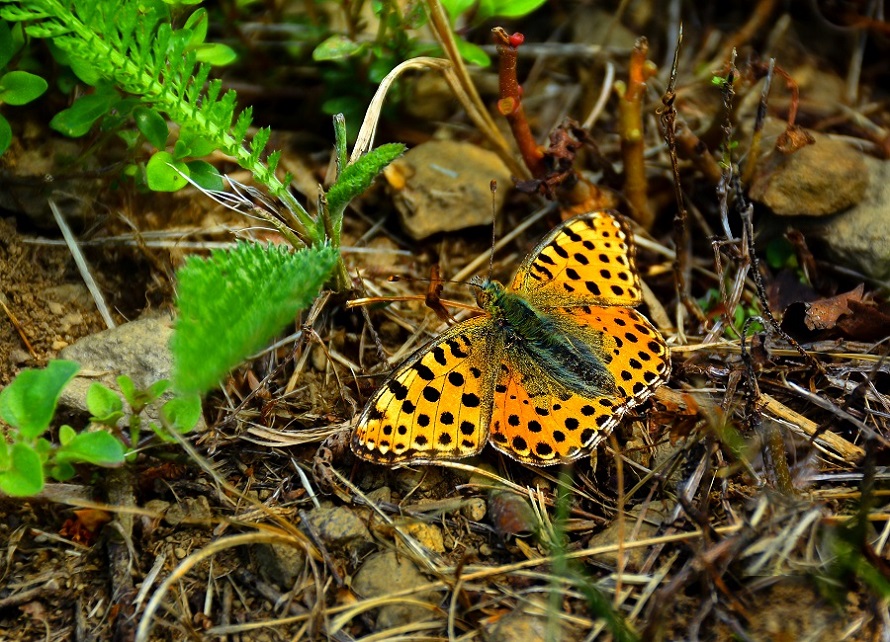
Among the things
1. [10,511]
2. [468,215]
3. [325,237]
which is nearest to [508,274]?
[468,215]

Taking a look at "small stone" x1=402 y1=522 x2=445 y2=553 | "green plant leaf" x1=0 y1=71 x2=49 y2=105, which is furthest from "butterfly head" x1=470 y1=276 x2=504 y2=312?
"green plant leaf" x1=0 y1=71 x2=49 y2=105

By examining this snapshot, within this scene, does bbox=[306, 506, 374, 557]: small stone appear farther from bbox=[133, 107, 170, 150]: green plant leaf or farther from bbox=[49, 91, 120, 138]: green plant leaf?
bbox=[49, 91, 120, 138]: green plant leaf

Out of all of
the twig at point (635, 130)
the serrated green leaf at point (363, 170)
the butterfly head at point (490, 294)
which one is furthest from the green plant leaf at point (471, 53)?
the butterfly head at point (490, 294)

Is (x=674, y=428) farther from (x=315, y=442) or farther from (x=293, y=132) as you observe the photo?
(x=293, y=132)

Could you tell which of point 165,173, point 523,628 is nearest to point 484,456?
point 523,628

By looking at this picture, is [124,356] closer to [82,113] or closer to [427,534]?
[82,113]
